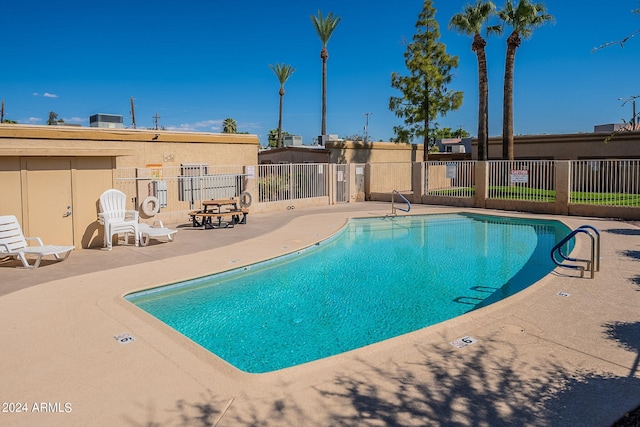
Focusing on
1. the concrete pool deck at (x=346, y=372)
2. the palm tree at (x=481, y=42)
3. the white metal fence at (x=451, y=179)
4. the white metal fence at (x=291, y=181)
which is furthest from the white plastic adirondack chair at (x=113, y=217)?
the palm tree at (x=481, y=42)

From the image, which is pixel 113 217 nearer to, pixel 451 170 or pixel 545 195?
pixel 451 170

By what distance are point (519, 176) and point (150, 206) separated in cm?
1476

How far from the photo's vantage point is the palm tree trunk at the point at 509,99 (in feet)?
84.3

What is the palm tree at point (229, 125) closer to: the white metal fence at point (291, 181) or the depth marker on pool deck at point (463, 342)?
the white metal fence at point (291, 181)

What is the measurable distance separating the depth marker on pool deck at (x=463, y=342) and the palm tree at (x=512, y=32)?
863 inches

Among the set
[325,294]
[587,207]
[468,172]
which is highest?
[468,172]

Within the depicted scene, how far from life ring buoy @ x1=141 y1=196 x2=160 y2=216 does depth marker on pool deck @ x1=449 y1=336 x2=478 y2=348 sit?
1137cm

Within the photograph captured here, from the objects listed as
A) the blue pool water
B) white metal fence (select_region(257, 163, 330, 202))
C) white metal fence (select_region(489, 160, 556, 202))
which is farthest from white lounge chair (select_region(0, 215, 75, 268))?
white metal fence (select_region(489, 160, 556, 202))

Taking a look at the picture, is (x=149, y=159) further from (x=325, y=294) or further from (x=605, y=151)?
(x=605, y=151)

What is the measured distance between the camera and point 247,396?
4.32 m

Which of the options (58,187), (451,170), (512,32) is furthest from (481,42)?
(58,187)

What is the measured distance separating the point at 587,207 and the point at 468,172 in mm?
5993

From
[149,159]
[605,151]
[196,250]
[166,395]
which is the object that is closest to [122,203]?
[196,250]

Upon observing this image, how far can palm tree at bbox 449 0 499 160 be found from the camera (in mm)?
26578
